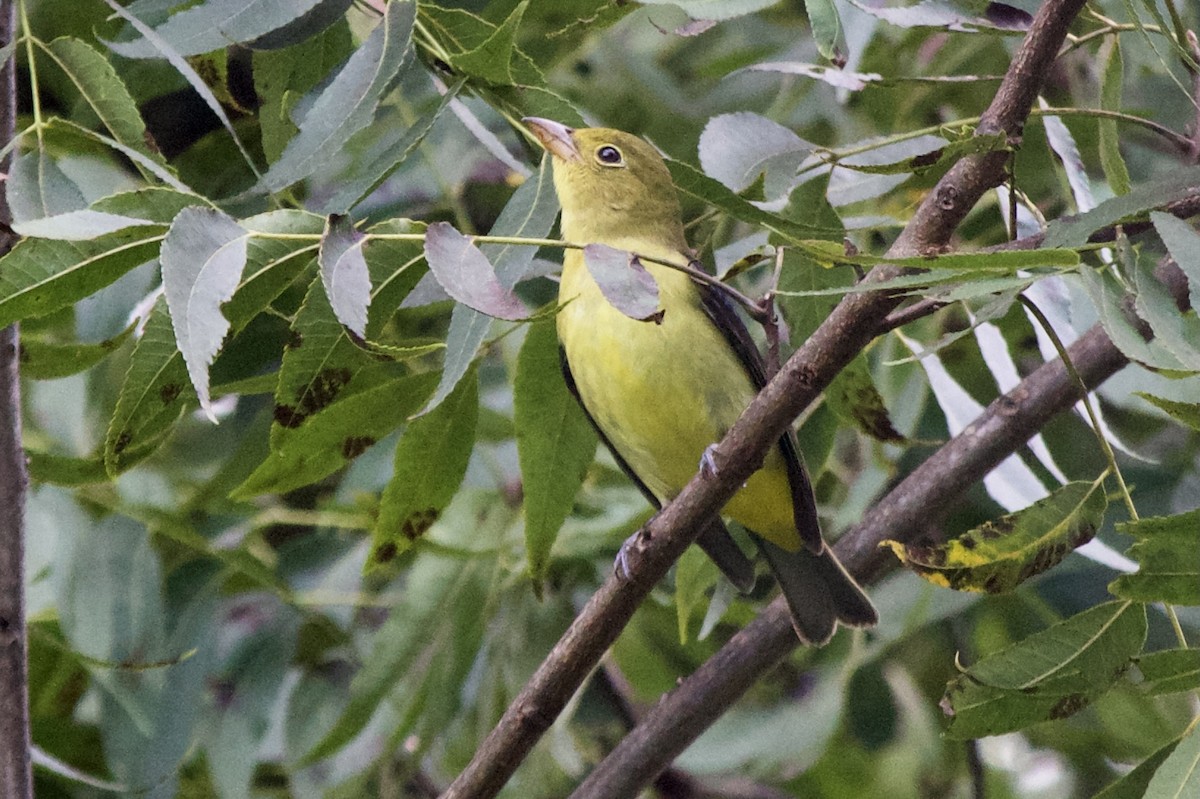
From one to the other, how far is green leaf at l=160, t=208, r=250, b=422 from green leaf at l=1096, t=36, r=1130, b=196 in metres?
1.36

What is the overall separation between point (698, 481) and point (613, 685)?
6.98 feet

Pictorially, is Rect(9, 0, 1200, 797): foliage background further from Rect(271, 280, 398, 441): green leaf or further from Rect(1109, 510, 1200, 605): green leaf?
Rect(1109, 510, 1200, 605): green leaf

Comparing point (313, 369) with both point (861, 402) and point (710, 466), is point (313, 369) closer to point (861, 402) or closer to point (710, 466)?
point (710, 466)

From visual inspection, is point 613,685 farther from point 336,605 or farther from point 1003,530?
point 1003,530

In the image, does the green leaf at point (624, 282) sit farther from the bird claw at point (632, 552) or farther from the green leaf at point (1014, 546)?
the bird claw at point (632, 552)

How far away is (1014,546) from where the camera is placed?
191 centimetres

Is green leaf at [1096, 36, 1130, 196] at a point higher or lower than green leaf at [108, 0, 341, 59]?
lower

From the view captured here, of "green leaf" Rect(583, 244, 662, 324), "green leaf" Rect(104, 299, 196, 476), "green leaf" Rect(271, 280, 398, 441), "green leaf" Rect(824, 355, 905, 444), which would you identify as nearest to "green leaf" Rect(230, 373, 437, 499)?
"green leaf" Rect(271, 280, 398, 441)

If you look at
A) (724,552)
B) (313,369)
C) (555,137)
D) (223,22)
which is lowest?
(724,552)

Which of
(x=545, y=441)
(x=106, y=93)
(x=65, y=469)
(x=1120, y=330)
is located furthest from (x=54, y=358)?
(x=1120, y=330)

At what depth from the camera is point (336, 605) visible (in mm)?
3707

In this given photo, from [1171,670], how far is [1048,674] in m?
0.16

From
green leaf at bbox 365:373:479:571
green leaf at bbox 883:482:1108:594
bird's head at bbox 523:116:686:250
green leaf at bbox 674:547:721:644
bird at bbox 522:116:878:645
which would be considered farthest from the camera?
bird's head at bbox 523:116:686:250

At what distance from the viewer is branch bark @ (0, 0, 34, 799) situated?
84.4 inches
